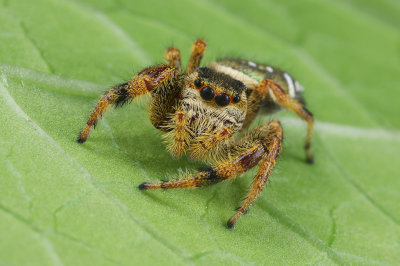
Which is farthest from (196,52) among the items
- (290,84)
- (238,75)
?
(290,84)

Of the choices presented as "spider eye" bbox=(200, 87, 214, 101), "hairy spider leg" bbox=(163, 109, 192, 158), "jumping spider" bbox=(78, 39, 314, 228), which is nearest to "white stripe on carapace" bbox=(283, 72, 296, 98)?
"jumping spider" bbox=(78, 39, 314, 228)

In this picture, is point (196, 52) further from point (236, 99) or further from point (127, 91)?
point (127, 91)

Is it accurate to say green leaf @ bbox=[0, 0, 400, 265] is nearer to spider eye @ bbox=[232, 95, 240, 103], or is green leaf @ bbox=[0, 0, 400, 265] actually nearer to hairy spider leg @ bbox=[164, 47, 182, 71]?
hairy spider leg @ bbox=[164, 47, 182, 71]

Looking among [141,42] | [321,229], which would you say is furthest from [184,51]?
[321,229]

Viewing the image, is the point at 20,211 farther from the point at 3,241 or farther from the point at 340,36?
the point at 340,36

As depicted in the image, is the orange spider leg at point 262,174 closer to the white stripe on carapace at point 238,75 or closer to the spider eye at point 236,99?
the spider eye at point 236,99

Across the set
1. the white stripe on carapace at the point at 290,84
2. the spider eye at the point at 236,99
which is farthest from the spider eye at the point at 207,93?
the white stripe on carapace at the point at 290,84
